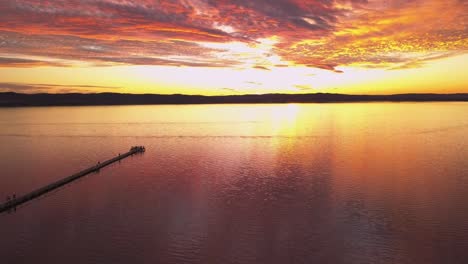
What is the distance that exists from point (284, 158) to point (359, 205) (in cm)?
2554

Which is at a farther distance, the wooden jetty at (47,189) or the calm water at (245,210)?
the wooden jetty at (47,189)

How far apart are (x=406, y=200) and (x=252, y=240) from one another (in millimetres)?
16678

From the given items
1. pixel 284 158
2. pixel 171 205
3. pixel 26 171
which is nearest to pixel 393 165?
pixel 284 158

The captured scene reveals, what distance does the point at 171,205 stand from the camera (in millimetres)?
32750

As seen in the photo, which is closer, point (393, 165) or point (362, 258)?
point (362, 258)

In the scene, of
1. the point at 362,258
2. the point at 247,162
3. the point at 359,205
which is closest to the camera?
the point at 362,258

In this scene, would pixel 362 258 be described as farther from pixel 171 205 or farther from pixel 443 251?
pixel 171 205

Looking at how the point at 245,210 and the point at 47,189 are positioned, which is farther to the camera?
the point at 47,189

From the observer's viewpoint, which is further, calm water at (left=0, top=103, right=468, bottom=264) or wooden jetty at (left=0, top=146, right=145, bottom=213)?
wooden jetty at (left=0, top=146, right=145, bottom=213)

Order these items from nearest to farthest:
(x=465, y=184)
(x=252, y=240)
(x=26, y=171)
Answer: (x=252, y=240) → (x=465, y=184) → (x=26, y=171)

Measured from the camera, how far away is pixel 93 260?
72.9 ft

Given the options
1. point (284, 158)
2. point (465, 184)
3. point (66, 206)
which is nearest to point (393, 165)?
point (465, 184)

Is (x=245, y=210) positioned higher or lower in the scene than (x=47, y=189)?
higher

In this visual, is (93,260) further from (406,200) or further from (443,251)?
(406,200)
